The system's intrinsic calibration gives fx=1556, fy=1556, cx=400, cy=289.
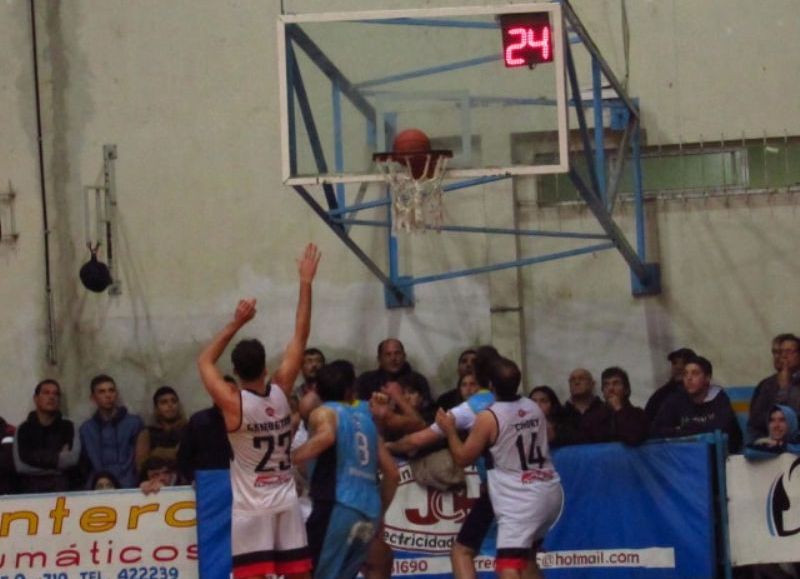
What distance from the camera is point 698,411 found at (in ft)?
43.1

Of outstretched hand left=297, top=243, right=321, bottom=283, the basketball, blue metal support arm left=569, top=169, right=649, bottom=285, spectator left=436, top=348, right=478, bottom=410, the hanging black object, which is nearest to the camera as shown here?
outstretched hand left=297, top=243, right=321, bottom=283

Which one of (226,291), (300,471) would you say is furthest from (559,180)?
(300,471)

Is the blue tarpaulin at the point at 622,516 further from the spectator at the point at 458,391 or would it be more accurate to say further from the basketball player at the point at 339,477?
the basketball player at the point at 339,477

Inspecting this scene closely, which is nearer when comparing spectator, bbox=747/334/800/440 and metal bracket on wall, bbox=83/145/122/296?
spectator, bbox=747/334/800/440

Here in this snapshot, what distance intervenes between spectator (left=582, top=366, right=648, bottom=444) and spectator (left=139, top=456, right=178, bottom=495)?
11.2 feet

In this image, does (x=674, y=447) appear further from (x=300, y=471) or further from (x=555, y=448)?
(x=300, y=471)

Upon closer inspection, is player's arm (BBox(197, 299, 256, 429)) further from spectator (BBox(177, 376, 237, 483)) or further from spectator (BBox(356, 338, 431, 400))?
spectator (BBox(356, 338, 431, 400))

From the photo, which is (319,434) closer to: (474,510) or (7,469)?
(474,510)

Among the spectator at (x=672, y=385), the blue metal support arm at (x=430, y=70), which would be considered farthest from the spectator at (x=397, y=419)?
the spectator at (x=672, y=385)

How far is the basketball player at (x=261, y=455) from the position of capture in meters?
9.46

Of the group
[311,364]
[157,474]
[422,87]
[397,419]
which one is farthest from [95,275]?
[397,419]

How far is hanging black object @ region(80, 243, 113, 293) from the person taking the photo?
15391 millimetres

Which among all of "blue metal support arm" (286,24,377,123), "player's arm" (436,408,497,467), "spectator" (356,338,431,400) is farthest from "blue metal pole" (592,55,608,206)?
"player's arm" (436,408,497,467)

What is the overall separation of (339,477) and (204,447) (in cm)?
295
